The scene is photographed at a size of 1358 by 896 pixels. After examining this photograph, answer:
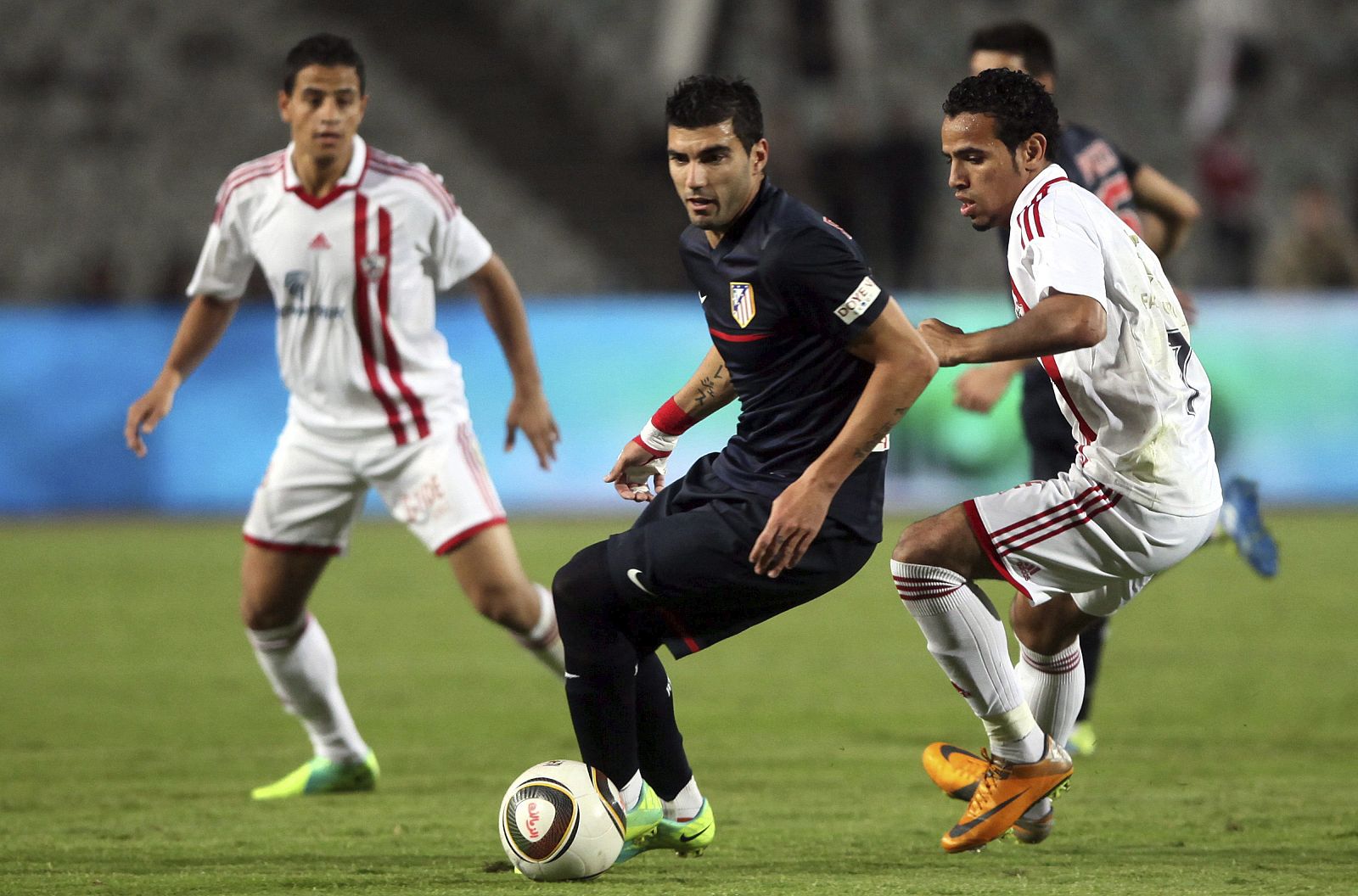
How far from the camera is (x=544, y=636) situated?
19.1ft

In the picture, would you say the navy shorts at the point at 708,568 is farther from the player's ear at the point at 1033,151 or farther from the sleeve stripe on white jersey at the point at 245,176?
the sleeve stripe on white jersey at the point at 245,176

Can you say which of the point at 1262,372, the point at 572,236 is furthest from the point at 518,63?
the point at 1262,372

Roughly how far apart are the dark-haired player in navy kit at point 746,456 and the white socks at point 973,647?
0.84 feet

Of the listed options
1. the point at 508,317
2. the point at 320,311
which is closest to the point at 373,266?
the point at 320,311

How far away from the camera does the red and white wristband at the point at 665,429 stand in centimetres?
461

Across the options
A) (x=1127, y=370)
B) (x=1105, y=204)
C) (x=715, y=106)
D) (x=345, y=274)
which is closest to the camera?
(x=715, y=106)

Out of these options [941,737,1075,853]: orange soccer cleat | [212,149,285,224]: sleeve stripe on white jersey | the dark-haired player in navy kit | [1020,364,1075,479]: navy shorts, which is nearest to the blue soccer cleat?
[1020,364,1075,479]: navy shorts

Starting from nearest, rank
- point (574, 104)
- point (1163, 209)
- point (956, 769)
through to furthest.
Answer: point (956, 769) < point (1163, 209) < point (574, 104)

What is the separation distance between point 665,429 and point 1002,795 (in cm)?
129

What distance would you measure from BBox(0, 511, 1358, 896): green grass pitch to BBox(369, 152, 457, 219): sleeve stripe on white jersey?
193 cm

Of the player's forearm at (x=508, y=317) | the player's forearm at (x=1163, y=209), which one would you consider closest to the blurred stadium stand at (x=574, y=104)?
the player's forearm at (x=1163, y=209)

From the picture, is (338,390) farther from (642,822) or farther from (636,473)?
(642,822)

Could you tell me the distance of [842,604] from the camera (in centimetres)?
1053

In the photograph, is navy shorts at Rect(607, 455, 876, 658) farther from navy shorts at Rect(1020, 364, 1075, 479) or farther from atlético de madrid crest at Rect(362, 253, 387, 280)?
navy shorts at Rect(1020, 364, 1075, 479)
